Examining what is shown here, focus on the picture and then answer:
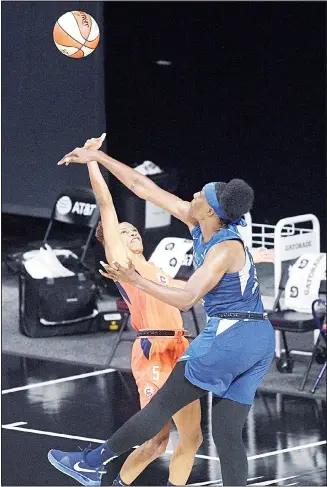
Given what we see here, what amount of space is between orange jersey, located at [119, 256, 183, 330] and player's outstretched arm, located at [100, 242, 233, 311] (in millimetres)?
758

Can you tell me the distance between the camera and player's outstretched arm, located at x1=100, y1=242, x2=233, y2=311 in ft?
19.7

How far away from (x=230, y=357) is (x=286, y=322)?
4.08m

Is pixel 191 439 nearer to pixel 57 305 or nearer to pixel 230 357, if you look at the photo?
pixel 230 357

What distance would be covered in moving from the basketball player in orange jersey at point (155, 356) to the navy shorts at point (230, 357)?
49 centimetres

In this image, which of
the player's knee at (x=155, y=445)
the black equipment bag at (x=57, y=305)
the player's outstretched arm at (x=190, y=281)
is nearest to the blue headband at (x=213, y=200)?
the player's outstretched arm at (x=190, y=281)

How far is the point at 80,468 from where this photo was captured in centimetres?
668

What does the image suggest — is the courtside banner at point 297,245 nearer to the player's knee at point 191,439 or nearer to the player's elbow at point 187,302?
the player's knee at point 191,439

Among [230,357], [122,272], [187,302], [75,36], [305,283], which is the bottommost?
[305,283]

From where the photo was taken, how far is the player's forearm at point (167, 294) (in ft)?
19.8

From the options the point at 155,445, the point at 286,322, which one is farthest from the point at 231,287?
the point at 286,322

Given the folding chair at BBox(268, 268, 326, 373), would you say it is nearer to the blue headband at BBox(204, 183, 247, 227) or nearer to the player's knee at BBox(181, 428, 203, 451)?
the player's knee at BBox(181, 428, 203, 451)

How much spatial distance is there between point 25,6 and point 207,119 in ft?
10.3

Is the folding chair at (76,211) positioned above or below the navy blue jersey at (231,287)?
below

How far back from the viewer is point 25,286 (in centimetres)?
1213
